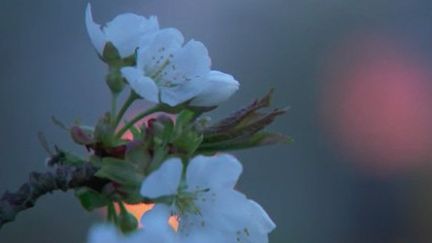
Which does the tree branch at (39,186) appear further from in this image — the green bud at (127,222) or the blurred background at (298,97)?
the blurred background at (298,97)

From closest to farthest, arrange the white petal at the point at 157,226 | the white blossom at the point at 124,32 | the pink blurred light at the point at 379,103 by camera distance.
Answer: the white petal at the point at 157,226 < the white blossom at the point at 124,32 < the pink blurred light at the point at 379,103

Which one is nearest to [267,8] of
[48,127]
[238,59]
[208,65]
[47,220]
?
[238,59]

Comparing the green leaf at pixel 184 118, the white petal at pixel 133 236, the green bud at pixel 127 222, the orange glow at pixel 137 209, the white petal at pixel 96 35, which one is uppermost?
the white petal at pixel 96 35

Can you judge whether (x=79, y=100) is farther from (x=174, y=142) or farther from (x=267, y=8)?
(x=174, y=142)

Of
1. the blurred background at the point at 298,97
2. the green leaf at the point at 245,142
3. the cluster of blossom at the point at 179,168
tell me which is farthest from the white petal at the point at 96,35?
the blurred background at the point at 298,97

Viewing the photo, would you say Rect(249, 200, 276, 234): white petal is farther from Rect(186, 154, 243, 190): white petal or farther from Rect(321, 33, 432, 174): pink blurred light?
Rect(321, 33, 432, 174): pink blurred light

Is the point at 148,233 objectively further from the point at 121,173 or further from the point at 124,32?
the point at 124,32

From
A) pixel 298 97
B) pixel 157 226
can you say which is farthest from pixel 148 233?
pixel 298 97
